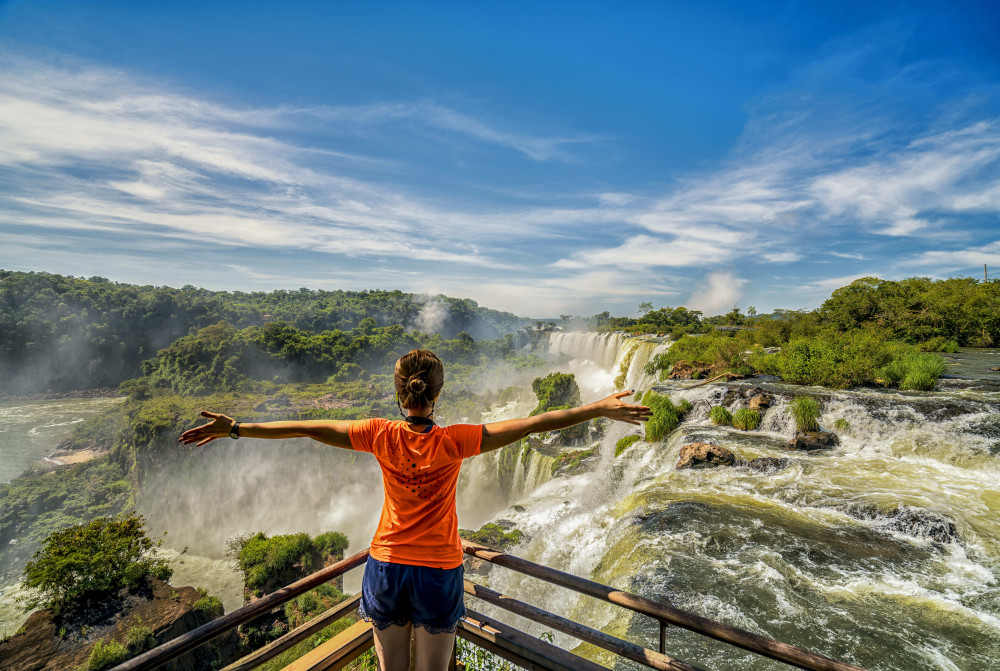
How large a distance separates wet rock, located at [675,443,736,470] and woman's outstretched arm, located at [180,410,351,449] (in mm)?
10693

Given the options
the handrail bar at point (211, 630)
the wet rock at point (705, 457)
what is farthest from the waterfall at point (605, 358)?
the handrail bar at point (211, 630)

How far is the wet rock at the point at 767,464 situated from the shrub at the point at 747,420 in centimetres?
251

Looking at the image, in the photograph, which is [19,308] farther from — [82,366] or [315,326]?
[315,326]

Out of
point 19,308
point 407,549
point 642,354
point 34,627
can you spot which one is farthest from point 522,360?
point 19,308

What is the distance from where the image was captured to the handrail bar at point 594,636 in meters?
1.88

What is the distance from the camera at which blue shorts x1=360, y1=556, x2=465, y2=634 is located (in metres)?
1.62

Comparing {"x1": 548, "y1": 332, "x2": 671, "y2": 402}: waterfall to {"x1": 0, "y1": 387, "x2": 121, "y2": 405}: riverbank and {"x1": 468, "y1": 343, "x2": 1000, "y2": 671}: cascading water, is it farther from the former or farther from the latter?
{"x1": 0, "y1": 387, "x2": 121, "y2": 405}: riverbank

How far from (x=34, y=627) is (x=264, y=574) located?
5817mm

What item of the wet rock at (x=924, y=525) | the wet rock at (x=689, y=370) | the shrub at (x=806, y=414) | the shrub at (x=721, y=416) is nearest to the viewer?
the wet rock at (x=924, y=525)

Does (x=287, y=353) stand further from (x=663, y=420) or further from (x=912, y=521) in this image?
(x=912, y=521)

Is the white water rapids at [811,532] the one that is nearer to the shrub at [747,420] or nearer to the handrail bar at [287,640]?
the shrub at [747,420]

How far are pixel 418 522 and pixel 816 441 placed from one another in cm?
1239

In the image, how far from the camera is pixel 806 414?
1126cm

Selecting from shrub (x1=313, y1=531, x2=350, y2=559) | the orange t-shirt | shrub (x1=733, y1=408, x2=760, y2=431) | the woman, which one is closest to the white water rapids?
shrub (x1=733, y1=408, x2=760, y2=431)
